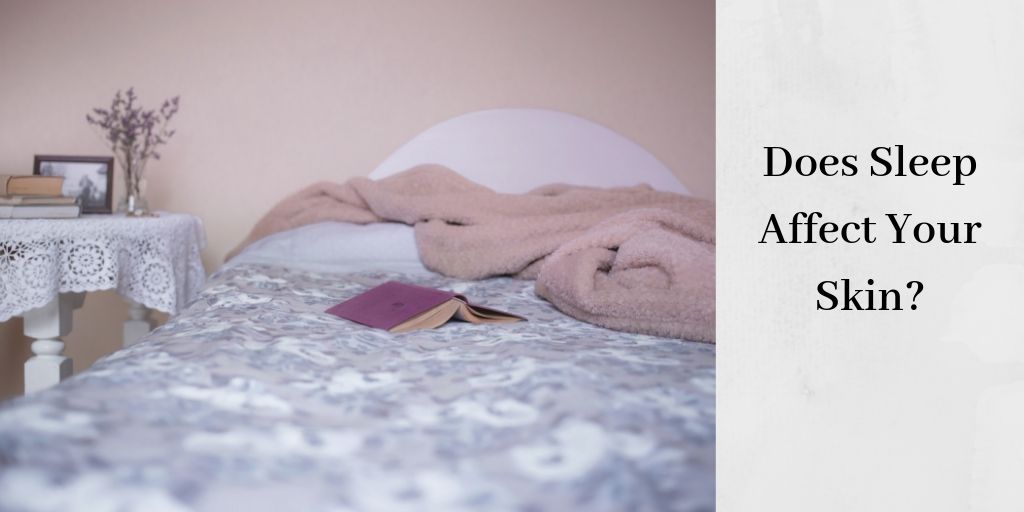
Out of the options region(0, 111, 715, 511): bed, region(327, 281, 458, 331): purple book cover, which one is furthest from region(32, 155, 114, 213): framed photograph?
region(0, 111, 715, 511): bed

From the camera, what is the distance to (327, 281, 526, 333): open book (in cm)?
119

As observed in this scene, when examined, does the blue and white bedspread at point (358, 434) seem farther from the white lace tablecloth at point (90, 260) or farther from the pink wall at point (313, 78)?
the pink wall at point (313, 78)

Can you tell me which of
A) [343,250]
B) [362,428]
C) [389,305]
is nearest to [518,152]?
[343,250]

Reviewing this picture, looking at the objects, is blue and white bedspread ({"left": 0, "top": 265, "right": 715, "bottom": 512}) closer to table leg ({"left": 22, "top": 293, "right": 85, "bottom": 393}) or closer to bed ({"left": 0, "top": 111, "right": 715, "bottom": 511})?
bed ({"left": 0, "top": 111, "right": 715, "bottom": 511})

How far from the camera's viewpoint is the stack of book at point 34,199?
1847 mm

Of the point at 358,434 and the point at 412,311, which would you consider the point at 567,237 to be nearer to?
the point at 412,311

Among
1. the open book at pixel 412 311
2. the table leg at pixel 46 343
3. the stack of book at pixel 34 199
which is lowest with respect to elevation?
the table leg at pixel 46 343

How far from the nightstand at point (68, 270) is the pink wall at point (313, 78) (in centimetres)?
66

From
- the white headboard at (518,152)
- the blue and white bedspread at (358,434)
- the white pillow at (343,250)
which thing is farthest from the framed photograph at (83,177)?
the blue and white bedspread at (358,434)

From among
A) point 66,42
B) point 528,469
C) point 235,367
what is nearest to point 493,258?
point 235,367

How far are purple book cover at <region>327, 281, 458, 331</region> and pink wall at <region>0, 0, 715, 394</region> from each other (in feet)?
4.84
